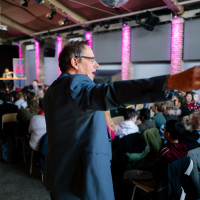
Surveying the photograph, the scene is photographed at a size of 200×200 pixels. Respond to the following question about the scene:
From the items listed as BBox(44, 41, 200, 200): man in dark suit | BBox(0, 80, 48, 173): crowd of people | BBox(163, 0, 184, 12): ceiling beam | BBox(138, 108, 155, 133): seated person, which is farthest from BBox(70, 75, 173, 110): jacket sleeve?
BBox(163, 0, 184, 12): ceiling beam

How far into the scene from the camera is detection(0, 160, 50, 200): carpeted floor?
270 centimetres

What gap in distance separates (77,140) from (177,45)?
7.46 meters

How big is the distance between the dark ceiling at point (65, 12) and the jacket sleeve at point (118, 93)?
6.70m

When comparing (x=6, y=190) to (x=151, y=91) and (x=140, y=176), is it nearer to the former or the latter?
(x=140, y=176)

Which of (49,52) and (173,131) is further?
(49,52)

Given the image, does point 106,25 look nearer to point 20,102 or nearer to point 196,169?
point 20,102

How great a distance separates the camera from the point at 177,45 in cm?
755

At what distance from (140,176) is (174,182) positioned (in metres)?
0.44

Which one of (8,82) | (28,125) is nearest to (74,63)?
(28,125)

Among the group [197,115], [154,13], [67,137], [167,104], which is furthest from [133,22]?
[67,137]

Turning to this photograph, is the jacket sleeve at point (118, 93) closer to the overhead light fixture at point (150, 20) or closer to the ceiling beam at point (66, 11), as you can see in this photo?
the overhead light fixture at point (150, 20)

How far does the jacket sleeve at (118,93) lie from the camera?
0.66 metres

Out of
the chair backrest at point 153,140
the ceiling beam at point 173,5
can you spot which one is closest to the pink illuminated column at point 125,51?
the ceiling beam at point 173,5

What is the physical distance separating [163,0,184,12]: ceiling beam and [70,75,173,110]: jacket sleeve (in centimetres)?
700
